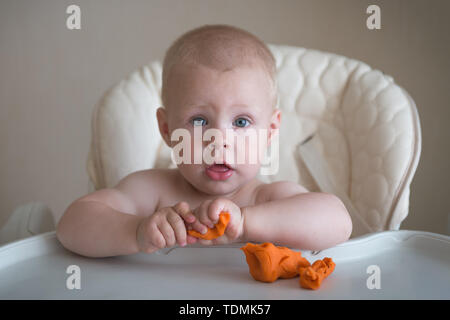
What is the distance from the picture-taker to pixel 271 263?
0.55m

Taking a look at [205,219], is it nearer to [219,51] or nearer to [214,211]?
[214,211]

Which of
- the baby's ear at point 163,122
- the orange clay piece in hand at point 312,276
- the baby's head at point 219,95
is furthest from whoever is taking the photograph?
the baby's ear at point 163,122

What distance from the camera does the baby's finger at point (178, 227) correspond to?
0.57 metres

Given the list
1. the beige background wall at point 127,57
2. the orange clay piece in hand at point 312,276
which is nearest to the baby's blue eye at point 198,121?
the orange clay piece in hand at point 312,276

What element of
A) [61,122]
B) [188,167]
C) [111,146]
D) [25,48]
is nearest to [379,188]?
[188,167]

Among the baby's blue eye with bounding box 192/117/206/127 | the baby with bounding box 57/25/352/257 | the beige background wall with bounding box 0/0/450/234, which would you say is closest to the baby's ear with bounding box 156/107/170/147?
the baby with bounding box 57/25/352/257

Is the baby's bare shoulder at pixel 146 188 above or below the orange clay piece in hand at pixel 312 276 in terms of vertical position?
above

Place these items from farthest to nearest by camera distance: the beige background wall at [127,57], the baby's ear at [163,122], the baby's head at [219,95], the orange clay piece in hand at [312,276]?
the beige background wall at [127,57]
the baby's ear at [163,122]
the baby's head at [219,95]
the orange clay piece in hand at [312,276]

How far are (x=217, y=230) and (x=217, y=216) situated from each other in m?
0.02

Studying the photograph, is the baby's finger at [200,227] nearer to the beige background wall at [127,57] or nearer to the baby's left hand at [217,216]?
the baby's left hand at [217,216]

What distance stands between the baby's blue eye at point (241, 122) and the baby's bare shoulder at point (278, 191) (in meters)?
0.12

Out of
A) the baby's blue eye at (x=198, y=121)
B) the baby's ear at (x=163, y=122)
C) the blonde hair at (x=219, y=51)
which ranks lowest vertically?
the baby's ear at (x=163, y=122)

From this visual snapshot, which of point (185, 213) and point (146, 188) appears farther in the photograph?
point (146, 188)

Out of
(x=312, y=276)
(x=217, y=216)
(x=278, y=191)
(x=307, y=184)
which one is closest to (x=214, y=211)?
(x=217, y=216)
